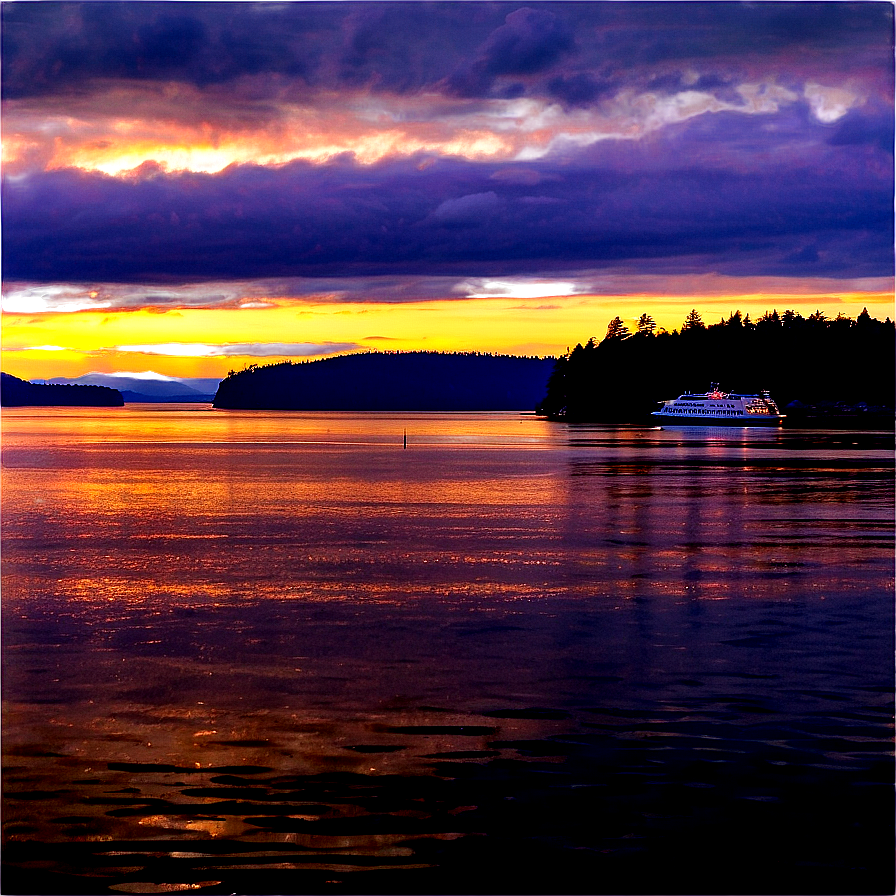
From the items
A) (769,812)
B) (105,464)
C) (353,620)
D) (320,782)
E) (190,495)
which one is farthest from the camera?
(105,464)

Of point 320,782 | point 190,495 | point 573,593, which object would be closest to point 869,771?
point 320,782

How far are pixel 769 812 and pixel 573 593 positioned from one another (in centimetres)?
1478

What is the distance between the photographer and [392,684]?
1866 centimetres

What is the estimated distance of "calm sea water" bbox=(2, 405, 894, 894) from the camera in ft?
38.9

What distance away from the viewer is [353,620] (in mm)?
24203

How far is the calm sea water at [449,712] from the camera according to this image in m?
11.9

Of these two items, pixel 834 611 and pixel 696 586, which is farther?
pixel 696 586

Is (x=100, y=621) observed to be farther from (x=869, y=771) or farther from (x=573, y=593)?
(x=869, y=771)

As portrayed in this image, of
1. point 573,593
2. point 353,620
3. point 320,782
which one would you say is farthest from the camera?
point 573,593

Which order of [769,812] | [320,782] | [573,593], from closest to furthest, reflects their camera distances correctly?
[769,812], [320,782], [573,593]

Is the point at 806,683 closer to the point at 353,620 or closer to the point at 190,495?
the point at 353,620

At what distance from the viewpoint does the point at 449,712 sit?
55.5 feet

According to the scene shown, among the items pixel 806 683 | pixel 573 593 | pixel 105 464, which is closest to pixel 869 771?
pixel 806 683

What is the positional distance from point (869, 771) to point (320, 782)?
672cm
